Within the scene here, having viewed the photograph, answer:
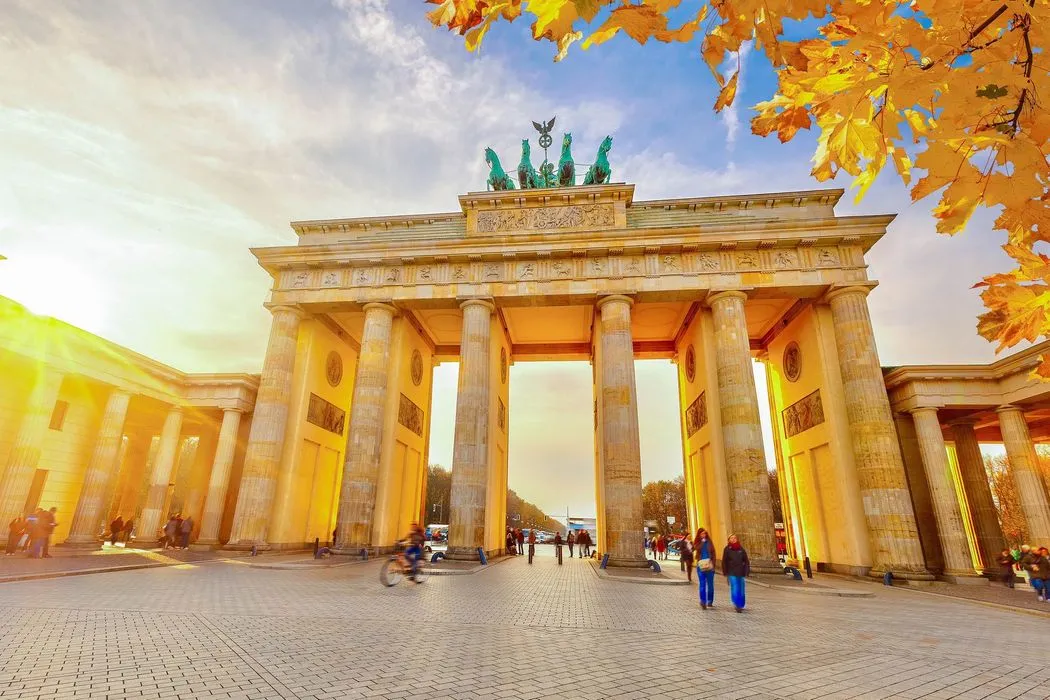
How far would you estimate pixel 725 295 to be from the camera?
19797mm

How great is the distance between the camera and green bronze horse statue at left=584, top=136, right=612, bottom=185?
25016 millimetres

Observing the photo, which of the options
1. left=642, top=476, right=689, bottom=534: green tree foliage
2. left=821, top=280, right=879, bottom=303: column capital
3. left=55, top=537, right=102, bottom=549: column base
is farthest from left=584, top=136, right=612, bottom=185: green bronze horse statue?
left=642, top=476, right=689, bottom=534: green tree foliage

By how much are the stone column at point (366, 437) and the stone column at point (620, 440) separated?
9538 millimetres

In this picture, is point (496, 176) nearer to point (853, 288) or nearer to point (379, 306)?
point (379, 306)

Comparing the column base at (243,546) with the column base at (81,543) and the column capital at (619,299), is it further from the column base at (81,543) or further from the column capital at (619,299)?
the column capital at (619,299)

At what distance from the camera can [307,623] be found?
280 inches

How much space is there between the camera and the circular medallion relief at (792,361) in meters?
22.1

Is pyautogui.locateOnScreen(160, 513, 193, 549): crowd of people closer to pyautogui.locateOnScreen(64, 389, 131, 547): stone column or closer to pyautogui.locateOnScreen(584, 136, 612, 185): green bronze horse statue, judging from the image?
pyautogui.locateOnScreen(64, 389, 131, 547): stone column

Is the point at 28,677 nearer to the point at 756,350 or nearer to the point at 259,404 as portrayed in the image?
the point at 259,404

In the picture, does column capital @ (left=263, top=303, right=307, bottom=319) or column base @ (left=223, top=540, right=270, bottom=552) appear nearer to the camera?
column base @ (left=223, top=540, right=270, bottom=552)

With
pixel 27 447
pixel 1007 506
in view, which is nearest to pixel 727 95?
pixel 27 447

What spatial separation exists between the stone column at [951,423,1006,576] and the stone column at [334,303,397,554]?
25.5m

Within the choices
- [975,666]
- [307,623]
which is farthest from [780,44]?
[307,623]

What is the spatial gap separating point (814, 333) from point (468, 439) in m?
15.4
